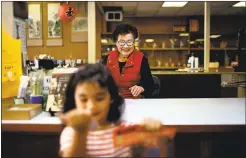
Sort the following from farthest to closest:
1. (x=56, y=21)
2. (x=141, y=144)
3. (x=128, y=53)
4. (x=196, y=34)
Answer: (x=196, y=34), (x=56, y=21), (x=128, y=53), (x=141, y=144)

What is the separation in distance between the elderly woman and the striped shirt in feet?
4.50

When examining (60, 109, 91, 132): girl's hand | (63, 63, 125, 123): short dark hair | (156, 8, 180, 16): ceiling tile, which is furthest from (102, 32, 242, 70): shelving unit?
(60, 109, 91, 132): girl's hand

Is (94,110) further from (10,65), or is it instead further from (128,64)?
(128,64)

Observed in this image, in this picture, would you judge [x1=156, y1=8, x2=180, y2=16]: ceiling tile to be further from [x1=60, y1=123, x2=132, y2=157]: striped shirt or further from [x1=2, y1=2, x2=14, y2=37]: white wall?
[x1=60, y1=123, x2=132, y2=157]: striped shirt

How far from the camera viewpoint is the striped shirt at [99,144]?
0.94 meters

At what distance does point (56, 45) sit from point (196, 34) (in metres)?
3.94

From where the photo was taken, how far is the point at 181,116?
4.40 ft

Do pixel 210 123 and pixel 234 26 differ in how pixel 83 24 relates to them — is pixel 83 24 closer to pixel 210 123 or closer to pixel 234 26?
pixel 234 26

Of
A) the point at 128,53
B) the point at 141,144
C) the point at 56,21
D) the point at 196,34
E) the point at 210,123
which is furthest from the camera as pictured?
the point at 196,34

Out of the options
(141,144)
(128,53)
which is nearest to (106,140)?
(141,144)

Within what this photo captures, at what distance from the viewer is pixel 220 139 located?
4.15 feet

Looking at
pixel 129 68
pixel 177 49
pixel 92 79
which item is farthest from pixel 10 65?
pixel 177 49

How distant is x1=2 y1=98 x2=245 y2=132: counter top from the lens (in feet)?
3.96

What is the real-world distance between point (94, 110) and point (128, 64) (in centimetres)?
163
